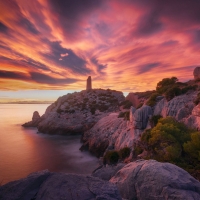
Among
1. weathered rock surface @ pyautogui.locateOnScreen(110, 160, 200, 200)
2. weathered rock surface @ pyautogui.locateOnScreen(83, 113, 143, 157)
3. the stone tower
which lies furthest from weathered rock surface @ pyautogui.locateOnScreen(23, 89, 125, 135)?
weathered rock surface @ pyautogui.locateOnScreen(110, 160, 200, 200)

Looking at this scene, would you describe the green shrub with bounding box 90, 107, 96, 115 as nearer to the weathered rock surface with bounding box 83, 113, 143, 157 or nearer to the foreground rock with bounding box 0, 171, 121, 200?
the weathered rock surface with bounding box 83, 113, 143, 157

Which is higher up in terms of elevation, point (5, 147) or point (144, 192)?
point (144, 192)

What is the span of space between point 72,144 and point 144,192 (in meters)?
45.8

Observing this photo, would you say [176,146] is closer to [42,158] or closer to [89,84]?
[42,158]

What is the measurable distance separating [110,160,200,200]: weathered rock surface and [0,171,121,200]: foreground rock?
14.1 feet

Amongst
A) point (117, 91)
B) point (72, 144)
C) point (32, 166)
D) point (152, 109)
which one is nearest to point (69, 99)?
point (117, 91)

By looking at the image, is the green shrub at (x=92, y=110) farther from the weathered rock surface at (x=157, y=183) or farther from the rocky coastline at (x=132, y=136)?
the weathered rock surface at (x=157, y=183)

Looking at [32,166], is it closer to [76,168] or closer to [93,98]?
[76,168]

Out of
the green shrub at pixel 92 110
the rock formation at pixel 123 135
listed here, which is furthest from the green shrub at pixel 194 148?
the green shrub at pixel 92 110

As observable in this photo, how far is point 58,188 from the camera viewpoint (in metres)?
7.21

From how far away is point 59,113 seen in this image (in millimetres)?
76188

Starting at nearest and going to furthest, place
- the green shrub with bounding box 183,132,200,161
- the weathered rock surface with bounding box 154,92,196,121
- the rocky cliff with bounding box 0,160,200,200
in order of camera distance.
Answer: the rocky cliff with bounding box 0,160,200,200 → the green shrub with bounding box 183,132,200,161 → the weathered rock surface with bounding box 154,92,196,121

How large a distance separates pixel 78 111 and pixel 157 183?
69.3 meters

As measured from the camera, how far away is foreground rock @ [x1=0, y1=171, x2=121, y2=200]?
274 inches
